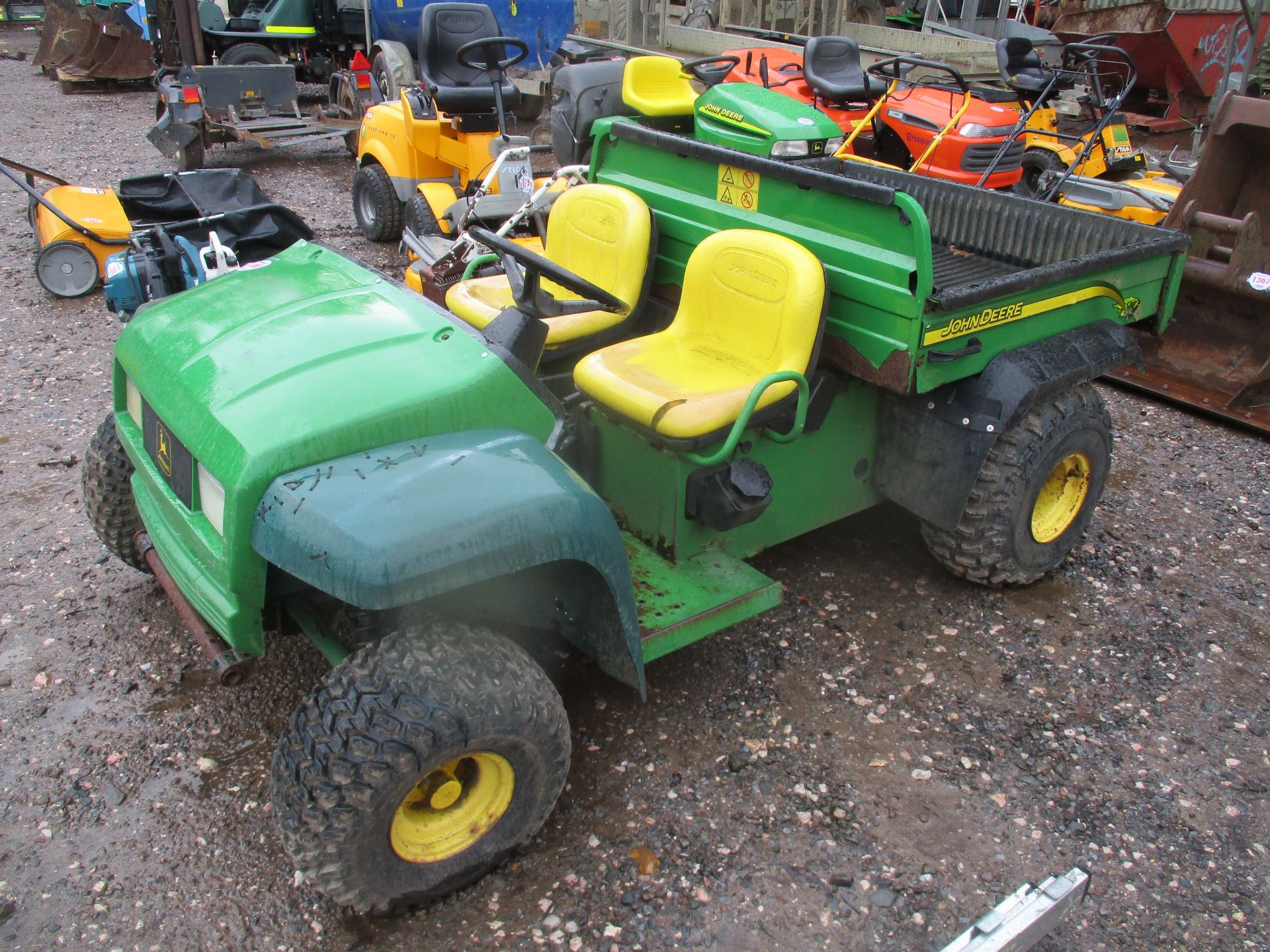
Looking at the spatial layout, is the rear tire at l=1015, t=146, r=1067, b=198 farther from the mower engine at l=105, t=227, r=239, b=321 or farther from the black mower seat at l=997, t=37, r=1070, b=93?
the mower engine at l=105, t=227, r=239, b=321

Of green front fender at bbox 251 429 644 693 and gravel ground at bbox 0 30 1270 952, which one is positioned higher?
green front fender at bbox 251 429 644 693

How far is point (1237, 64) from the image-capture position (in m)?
8.92

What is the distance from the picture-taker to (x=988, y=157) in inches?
238

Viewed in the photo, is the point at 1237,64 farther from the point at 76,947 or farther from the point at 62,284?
the point at 76,947

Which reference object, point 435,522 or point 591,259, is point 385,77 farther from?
point 435,522

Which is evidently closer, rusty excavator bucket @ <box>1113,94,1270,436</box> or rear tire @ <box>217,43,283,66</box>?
rusty excavator bucket @ <box>1113,94,1270,436</box>

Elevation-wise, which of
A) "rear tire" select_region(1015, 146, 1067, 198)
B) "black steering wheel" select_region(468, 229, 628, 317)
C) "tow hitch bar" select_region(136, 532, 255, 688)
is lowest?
"tow hitch bar" select_region(136, 532, 255, 688)

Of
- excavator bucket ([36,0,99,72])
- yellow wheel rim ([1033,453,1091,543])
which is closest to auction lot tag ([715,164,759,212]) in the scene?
yellow wheel rim ([1033,453,1091,543])

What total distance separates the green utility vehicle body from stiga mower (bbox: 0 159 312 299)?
3018 millimetres

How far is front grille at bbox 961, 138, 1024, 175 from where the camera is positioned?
6.00 metres

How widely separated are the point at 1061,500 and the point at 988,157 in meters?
3.28

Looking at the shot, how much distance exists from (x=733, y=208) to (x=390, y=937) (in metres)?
2.24

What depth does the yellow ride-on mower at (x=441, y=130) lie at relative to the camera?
6242mm

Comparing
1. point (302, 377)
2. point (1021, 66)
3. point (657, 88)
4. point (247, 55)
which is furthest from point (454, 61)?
point (247, 55)
